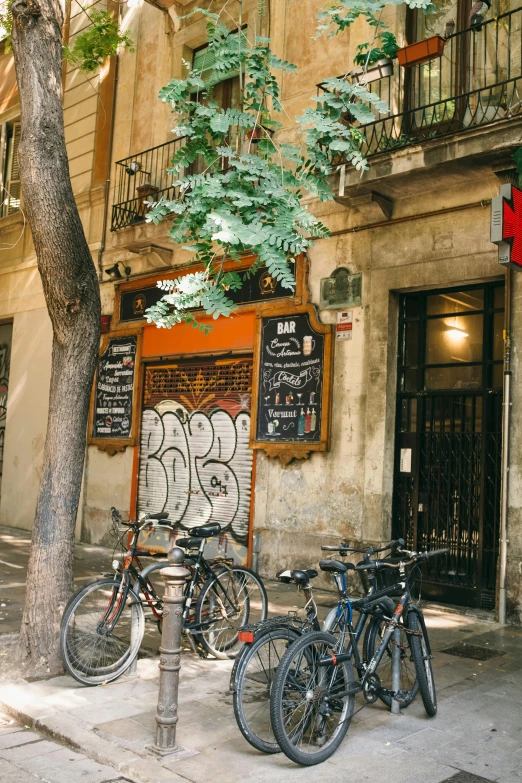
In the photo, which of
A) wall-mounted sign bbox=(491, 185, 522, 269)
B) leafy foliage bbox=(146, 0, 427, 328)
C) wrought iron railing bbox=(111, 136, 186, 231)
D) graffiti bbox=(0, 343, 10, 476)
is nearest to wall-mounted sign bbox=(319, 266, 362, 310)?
wall-mounted sign bbox=(491, 185, 522, 269)

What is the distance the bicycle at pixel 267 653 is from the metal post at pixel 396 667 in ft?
0.17

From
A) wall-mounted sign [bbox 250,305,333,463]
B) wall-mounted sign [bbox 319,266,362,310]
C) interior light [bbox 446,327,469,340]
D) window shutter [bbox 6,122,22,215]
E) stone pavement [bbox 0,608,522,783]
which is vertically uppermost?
window shutter [bbox 6,122,22,215]

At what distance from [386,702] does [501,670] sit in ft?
5.47

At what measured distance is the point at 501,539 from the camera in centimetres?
768

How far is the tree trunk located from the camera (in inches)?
232

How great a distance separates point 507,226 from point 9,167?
12.8 metres

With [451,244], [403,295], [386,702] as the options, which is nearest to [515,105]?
[451,244]

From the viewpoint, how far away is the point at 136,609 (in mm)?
5637

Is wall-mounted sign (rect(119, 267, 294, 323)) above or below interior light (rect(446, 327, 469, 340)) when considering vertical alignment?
above

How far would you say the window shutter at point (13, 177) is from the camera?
16038 mm

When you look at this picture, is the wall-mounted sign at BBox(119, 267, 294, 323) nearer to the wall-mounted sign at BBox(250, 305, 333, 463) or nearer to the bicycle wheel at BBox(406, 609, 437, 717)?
the wall-mounted sign at BBox(250, 305, 333, 463)

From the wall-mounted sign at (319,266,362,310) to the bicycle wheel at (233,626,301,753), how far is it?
576 cm

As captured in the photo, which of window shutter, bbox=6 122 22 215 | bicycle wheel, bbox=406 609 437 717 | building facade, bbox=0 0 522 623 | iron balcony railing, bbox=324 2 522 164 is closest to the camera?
bicycle wheel, bbox=406 609 437 717

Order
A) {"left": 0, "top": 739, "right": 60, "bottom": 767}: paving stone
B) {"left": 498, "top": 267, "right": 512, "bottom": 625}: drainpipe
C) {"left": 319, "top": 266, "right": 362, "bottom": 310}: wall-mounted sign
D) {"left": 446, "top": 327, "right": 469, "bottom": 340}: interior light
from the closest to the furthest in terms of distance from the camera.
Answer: {"left": 0, "top": 739, "right": 60, "bottom": 767}: paving stone → {"left": 498, "top": 267, "right": 512, "bottom": 625}: drainpipe → {"left": 446, "top": 327, "right": 469, "bottom": 340}: interior light → {"left": 319, "top": 266, "right": 362, "bottom": 310}: wall-mounted sign
